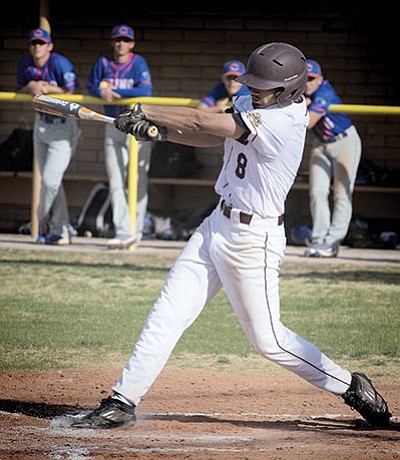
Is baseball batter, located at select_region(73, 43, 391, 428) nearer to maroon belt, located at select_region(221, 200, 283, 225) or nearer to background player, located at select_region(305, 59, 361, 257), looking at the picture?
maroon belt, located at select_region(221, 200, 283, 225)

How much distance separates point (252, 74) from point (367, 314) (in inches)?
150

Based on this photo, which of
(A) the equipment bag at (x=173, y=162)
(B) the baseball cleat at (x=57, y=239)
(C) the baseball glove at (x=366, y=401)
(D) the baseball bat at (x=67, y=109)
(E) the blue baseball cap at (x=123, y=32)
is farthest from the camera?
(A) the equipment bag at (x=173, y=162)

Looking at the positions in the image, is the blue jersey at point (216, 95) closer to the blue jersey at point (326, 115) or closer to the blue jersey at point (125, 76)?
the blue jersey at point (125, 76)

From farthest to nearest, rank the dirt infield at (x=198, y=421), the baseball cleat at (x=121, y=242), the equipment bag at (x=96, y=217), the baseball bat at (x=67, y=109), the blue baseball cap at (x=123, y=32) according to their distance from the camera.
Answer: the equipment bag at (x=96, y=217) → the baseball cleat at (x=121, y=242) → the blue baseball cap at (x=123, y=32) → the baseball bat at (x=67, y=109) → the dirt infield at (x=198, y=421)

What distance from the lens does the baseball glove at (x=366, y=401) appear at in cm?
482

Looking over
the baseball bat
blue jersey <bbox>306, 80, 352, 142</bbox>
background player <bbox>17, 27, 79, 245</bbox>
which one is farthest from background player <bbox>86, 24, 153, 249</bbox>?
the baseball bat

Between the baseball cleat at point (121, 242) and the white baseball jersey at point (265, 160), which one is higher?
the white baseball jersey at point (265, 160)

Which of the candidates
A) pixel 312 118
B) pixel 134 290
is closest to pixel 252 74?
pixel 134 290

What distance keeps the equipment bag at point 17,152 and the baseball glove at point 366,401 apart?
9.37 meters

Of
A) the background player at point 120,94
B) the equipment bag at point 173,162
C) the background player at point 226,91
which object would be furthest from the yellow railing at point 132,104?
the equipment bag at point 173,162

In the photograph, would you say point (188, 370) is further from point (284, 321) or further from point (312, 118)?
point (312, 118)

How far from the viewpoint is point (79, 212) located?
44.3ft

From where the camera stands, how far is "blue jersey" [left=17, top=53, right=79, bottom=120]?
10.7 metres

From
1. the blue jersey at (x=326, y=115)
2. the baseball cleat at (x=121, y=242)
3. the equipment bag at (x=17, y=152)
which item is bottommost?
the baseball cleat at (x=121, y=242)
